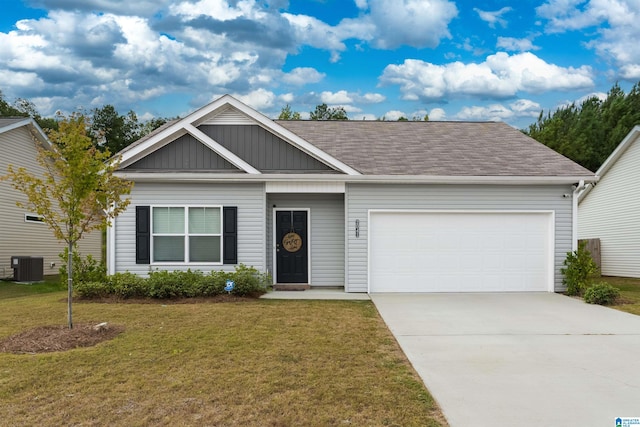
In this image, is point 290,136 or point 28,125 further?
point 28,125

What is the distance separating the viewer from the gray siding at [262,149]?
39.4 ft

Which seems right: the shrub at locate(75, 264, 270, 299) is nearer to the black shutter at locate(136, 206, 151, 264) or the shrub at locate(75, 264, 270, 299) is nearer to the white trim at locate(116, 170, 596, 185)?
the black shutter at locate(136, 206, 151, 264)

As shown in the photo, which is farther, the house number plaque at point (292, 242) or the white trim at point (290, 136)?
the house number plaque at point (292, 242)

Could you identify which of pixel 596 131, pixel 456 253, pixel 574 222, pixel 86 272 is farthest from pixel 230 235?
pixel 596 131

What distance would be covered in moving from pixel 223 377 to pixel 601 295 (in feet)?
28.4

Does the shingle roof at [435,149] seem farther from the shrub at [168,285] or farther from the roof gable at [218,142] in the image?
the shrub at [168,285]

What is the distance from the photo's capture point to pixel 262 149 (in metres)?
12.1

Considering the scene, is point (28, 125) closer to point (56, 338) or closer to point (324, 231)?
point (324, 231)

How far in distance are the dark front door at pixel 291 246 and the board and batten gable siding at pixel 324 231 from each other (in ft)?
0.60

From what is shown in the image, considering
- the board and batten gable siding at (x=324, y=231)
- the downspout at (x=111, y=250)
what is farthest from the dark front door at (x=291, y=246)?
the downspout at (x=111, y=250)

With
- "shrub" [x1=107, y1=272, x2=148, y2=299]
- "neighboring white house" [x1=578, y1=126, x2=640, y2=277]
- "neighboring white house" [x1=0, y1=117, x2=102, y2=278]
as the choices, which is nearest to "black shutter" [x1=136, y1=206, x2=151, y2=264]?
"shrub" [x1=107, y1=272, x2=148, y2=299]

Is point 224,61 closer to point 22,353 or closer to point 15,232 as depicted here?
point 15,232

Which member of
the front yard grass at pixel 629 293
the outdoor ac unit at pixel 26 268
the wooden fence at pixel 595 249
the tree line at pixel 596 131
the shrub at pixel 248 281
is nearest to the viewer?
the front yard grass at pixel 629 293

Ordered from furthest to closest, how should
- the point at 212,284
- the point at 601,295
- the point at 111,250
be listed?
the point at 111,250 → the point at 212,284 → the point at 601,295
